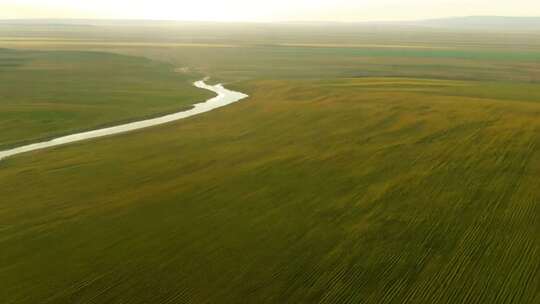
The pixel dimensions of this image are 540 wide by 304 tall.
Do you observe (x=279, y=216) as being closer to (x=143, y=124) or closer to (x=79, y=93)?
(x=143, y=124)

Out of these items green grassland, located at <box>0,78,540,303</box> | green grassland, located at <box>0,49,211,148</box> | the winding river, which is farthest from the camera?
green grassland, located at <box>0,49,211,148</box>

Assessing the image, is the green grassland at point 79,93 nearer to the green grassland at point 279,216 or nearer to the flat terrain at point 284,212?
Result: the flat terrain at point 284,212

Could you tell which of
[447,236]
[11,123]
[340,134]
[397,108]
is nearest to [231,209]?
[447,236]

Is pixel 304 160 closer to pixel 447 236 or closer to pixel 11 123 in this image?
pixel 447 236

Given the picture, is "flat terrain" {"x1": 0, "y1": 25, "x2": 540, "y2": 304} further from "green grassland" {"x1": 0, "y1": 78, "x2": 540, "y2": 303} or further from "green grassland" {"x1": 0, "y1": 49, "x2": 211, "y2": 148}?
"green grassland" {"x1": 0, "y1": 49, "x2": 211, "y2": 148}

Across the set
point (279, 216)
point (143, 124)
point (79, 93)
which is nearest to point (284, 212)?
point (279, 216)

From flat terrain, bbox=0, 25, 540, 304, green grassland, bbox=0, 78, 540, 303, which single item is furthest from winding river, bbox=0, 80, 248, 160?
green grassland, bbox=0, 78, 540, 303

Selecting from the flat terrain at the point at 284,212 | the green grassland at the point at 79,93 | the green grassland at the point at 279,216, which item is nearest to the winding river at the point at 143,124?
the green grassland at the point at 79,93
